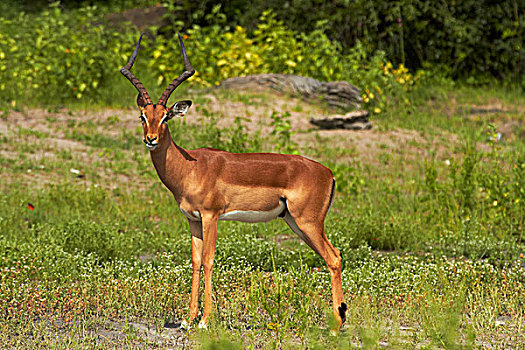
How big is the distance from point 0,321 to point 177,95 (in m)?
7.68

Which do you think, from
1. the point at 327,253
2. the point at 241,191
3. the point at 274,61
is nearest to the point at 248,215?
the point at 241,191

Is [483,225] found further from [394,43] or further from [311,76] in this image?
[394,43]

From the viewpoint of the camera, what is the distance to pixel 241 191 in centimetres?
452

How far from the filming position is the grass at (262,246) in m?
4.52

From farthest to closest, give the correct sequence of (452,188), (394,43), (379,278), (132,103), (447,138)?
(394,43)
(132,103)
(447,138)
(452,188)
(379,278)

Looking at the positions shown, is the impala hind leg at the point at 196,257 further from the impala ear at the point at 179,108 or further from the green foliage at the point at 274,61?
the green foliage at the point at 274,61

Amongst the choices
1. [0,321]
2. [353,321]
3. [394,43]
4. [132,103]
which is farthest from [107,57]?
[353,321]

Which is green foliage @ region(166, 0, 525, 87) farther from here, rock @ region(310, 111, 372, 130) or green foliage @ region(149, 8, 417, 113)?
rock @ region(310, 111, 372, 130)

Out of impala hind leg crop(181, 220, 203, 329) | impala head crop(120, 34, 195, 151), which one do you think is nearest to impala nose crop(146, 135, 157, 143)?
impala head crop(120, 34, 195, 151)

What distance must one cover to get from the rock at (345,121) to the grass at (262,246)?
0.89 feet

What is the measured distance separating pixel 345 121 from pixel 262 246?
5.48 metres

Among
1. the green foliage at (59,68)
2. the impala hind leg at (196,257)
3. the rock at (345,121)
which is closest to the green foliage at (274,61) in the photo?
the green foliage at (59,68)

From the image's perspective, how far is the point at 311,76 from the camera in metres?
13.4

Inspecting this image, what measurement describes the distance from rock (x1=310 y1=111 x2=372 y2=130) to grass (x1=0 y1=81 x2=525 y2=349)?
0.89 ft
